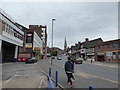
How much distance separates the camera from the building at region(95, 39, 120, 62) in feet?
111

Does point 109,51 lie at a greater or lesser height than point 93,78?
greater

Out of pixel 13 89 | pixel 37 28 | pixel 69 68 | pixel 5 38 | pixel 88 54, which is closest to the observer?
pixel 13 89

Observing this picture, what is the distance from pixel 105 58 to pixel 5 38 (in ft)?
102

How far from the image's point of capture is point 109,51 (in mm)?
36812

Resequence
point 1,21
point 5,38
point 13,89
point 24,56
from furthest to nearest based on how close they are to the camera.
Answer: point 24,56 → point 5,38 → point 1,21 → point 13,89

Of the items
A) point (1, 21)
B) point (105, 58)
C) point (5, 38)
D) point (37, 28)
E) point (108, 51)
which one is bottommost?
point (105, 58)

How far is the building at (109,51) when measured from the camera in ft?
111

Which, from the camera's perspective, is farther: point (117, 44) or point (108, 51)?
point (108, 51)

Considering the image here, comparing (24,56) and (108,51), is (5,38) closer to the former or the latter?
(24,56)

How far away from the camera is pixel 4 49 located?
112ft

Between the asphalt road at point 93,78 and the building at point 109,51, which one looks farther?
the building at point 109,51

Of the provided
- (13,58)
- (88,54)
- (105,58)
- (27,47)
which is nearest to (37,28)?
(27,47)

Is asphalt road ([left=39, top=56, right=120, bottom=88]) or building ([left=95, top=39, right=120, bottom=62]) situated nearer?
asphalt road ([left=39, top=56, right=120, bottom=88])

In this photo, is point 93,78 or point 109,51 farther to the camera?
point 109,51
